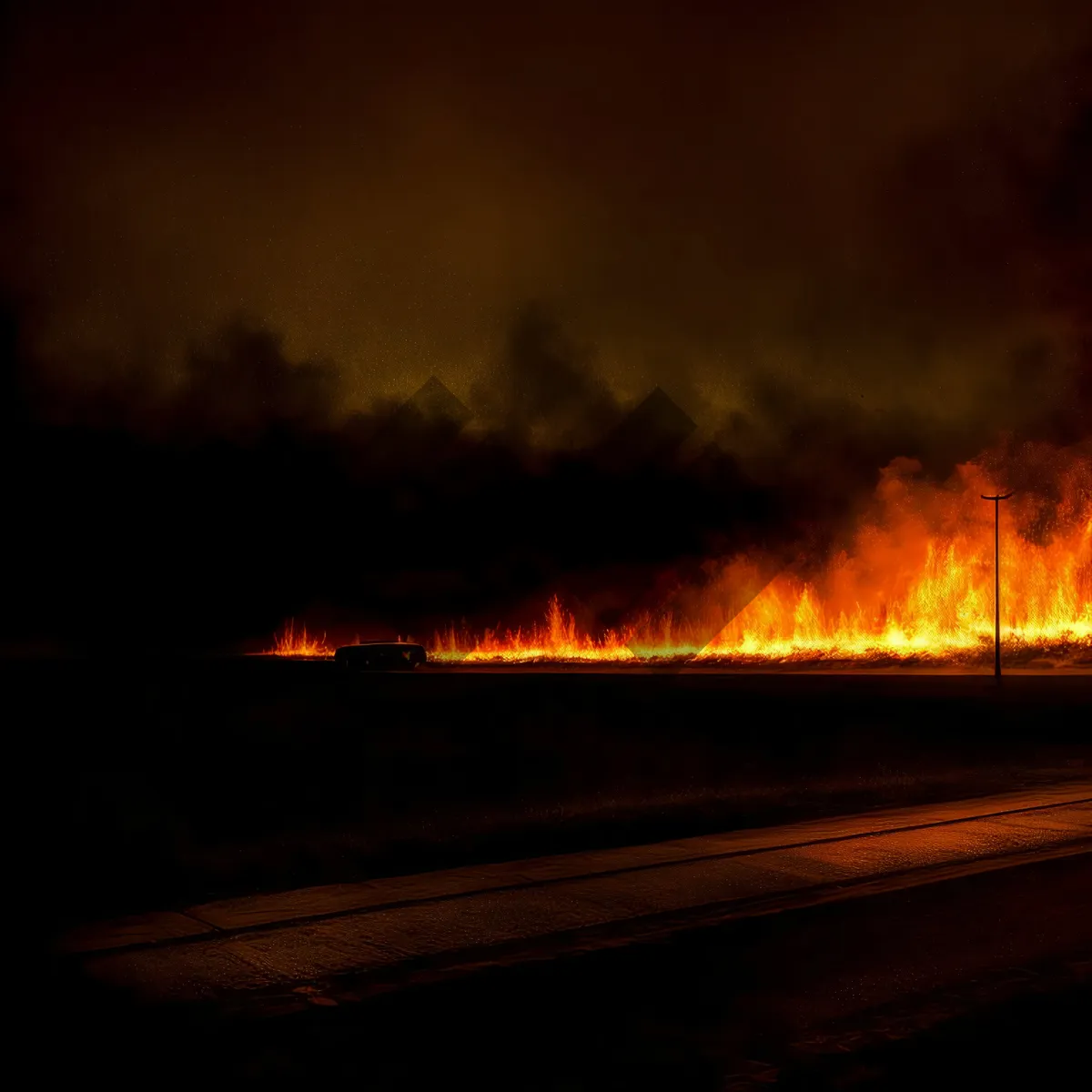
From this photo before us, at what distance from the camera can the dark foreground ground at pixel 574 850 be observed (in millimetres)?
5973

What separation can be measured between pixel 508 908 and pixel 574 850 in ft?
9.30

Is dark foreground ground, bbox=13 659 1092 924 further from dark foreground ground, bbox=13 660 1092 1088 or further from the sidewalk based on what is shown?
the sidewalk

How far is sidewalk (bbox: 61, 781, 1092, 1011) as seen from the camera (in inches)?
295

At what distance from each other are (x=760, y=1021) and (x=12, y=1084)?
3.74 metres

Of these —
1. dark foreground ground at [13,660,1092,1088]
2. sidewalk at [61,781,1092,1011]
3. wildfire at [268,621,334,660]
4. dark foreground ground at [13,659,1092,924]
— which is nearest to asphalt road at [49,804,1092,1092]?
dark foreground ground at [13,660,1092,1088]

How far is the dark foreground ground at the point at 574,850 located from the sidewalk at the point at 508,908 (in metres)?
0.38

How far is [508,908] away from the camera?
910 centimetres

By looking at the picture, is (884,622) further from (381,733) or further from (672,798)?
(672,798)

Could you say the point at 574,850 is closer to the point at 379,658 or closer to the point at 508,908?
the point at 508,908

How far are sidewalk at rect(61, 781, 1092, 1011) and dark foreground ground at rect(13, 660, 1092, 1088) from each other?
0.38 metres

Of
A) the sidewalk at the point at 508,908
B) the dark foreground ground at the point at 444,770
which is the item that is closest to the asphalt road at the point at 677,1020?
the sidewalk at the point at 508,908

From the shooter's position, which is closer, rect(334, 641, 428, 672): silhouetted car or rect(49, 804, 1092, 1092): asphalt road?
rect(49, 804, 1092, 1092): asphalt road

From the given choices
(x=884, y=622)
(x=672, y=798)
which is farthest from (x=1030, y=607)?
(x=672, y=798)

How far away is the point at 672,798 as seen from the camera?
51.4 ft
